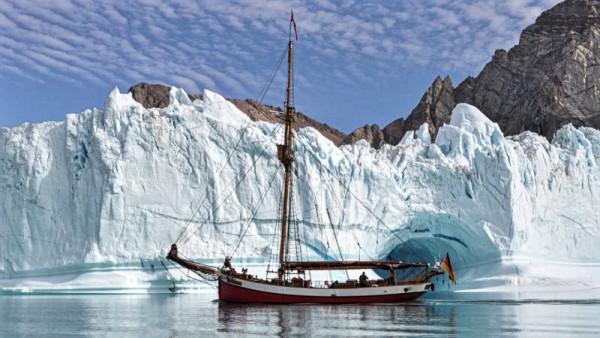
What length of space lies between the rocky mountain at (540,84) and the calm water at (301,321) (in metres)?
37.5

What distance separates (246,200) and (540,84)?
3760 cm

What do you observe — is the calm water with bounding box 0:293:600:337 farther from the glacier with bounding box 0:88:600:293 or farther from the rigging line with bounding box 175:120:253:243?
the rigging line with bounding box 175:120:253:243

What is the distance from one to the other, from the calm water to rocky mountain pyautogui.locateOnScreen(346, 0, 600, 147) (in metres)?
37.5

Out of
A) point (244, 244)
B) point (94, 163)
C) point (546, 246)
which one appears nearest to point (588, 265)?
point (546, 246)

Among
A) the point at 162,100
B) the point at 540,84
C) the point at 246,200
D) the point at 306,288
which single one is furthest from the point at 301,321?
the point at 162,100

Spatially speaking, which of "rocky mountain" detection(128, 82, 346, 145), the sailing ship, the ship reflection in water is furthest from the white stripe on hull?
"rocky mountain" detection(128, 82, 346, 145)

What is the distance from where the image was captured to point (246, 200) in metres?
35.8

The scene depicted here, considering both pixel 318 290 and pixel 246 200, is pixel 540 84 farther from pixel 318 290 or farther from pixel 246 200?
pixel 318 290

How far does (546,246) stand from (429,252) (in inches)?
293

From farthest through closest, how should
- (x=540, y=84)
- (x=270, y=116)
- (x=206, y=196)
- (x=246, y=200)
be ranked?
(x=270, y=116) → (x=540, y=84) → (x=246, y=200) → (x=206, y=196)

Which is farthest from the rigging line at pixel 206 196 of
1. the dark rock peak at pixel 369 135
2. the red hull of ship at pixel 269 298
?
the dark rock peak at pixel 369 135

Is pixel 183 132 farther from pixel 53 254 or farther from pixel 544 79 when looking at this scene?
pixel 544 79

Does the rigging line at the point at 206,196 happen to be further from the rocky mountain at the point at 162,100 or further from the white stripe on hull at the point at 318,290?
the rocky mountain at the point at 162,100

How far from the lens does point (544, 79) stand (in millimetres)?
62594
